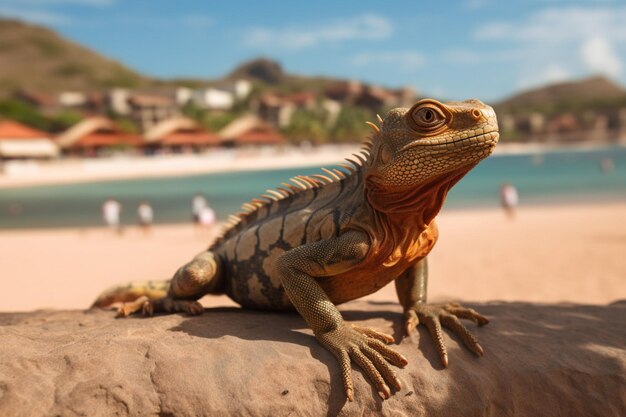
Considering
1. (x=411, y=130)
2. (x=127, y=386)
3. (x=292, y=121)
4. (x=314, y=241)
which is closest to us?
(x=127, y=386)

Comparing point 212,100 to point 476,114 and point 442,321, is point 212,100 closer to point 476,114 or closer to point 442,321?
point 442,321

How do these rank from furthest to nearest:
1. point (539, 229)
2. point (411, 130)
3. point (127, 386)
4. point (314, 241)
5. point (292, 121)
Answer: point (292, 121) → point (539, 229) → point (314, 241) → point (411, 130) → point (127, 386)

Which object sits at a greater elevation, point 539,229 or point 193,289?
point 193,289

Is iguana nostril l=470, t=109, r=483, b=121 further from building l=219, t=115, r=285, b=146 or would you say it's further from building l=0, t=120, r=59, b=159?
building l=219, t=115, r=285, b=146

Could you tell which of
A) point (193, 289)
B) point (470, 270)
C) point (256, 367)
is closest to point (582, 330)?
point (256, 367)

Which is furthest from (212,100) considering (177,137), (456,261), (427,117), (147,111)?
(427,117)

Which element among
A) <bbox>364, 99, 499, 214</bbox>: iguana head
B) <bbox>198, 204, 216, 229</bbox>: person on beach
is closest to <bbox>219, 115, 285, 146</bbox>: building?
<bbox>198, 204, 216, 229</bbox>: person on beach

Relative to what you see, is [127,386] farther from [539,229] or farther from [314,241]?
[539,229]
